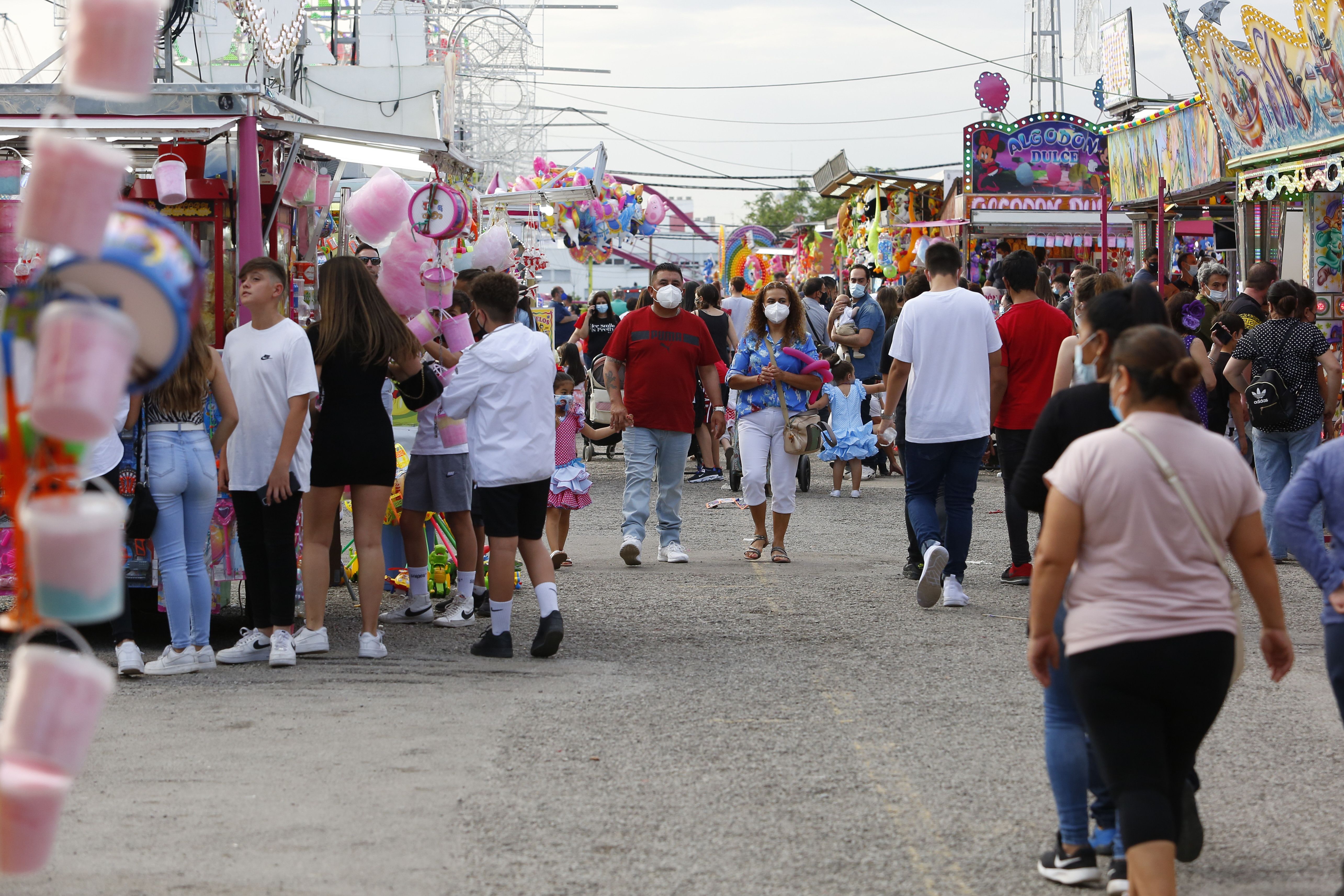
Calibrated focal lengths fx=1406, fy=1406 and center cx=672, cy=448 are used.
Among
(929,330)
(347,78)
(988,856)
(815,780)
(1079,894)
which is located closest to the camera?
(1079,894)

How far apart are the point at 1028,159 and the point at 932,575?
14477mm

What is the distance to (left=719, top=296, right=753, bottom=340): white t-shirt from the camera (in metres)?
15.2

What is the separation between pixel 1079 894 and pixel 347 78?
23178 millimetres

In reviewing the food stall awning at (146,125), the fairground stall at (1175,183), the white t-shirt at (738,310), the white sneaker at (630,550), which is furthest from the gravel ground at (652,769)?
the fairground stall at (1175,183)

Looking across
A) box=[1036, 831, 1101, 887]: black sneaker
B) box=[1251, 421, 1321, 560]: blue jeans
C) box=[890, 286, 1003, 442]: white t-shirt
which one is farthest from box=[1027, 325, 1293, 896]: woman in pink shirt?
box=[1251, 421, 1321, 560]: blue jeans

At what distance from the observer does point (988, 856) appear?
13.5 ft

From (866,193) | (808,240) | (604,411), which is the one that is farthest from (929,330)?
(808,240)

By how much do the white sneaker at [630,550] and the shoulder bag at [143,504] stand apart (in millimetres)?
3470

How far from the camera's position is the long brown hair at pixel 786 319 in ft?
29.6

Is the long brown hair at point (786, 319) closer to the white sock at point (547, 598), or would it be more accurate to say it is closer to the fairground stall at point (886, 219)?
the white sock at point (547, 598)

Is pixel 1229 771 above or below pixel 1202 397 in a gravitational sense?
below

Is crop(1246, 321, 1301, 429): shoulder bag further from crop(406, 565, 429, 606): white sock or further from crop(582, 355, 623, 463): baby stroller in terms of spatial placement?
crop(582, 355, 623, 463): baby stroller

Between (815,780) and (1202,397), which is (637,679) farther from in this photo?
(1202,397)

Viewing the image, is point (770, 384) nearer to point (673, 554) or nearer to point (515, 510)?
point (673, 554)
